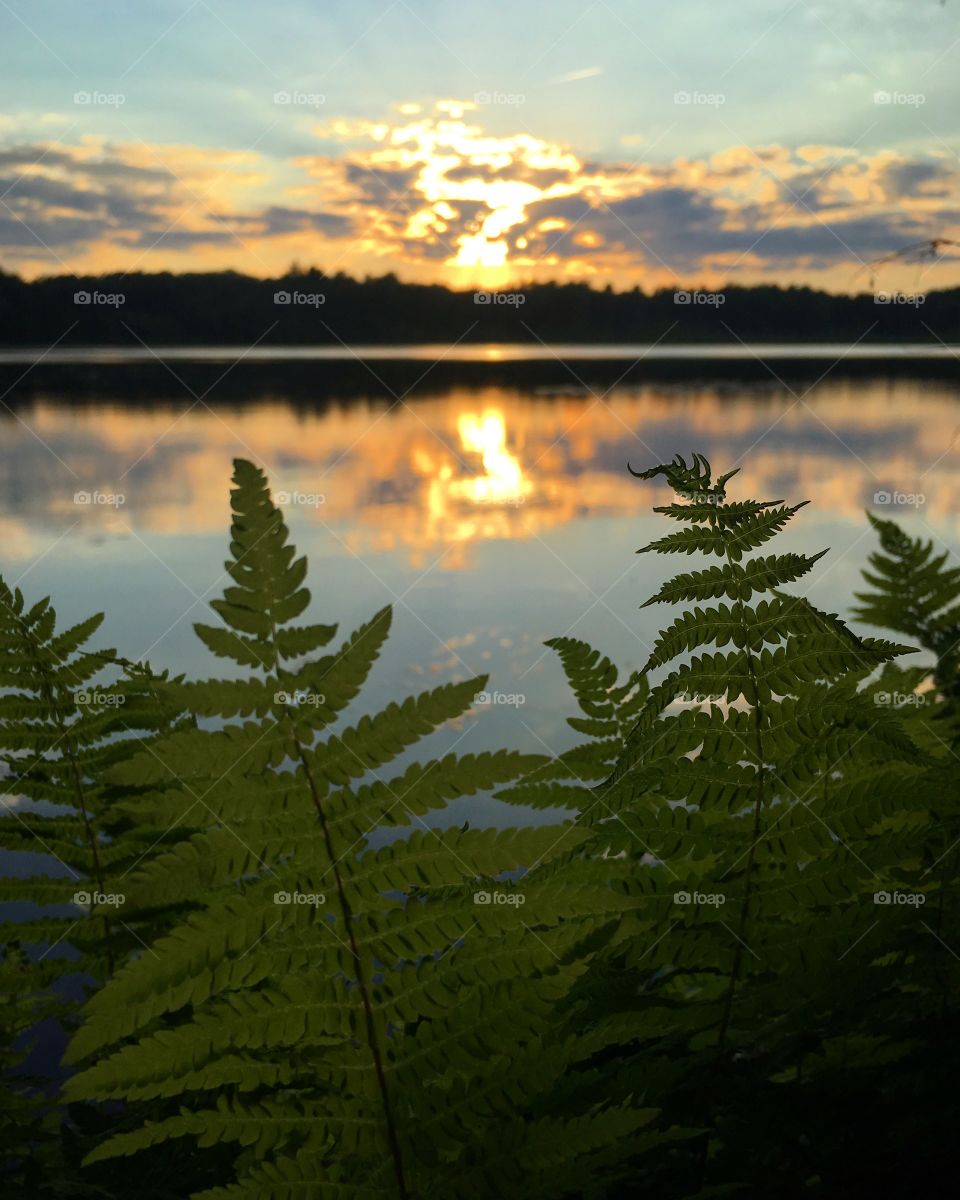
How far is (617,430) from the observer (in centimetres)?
3784

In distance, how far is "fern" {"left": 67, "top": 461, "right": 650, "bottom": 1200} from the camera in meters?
0.72

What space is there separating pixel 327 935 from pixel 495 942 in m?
0.13

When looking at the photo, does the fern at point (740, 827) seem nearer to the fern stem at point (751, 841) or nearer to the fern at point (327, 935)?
the fern stem at point (751, 841)

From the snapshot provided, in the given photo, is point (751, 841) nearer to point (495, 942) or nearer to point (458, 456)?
point (495, 942)

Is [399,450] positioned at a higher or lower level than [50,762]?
higher

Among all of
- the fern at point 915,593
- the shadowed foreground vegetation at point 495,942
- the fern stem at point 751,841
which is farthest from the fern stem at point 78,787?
the fern at point 915,593

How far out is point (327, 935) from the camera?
2.51ft

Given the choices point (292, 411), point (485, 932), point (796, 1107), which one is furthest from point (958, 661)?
point (292, 411)

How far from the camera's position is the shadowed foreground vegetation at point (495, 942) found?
0.73 meters

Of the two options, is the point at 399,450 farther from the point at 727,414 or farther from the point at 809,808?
the point at 809,808

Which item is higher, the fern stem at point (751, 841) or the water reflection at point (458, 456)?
the water reflection at point (458, 456)

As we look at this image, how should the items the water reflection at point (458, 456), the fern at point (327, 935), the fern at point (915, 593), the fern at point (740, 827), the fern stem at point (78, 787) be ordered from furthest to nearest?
1. the water reflection at point (458, 456)
2. the fern at point (915, 593)
3. the fern stem at point (78, 787)
4. the fern at point (740, 827)
5. the fern at point (327, 935)

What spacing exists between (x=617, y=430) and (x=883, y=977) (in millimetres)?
37776

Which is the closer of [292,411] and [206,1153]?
[206,1153]
